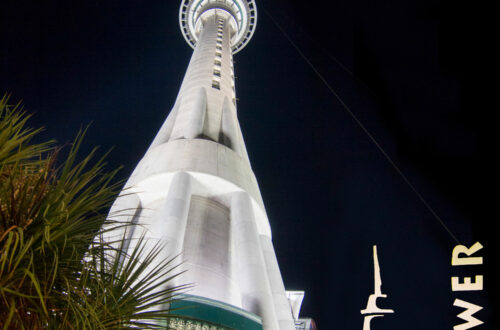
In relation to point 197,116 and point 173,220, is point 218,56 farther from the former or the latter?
point 173,220

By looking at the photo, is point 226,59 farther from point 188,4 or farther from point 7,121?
point 7,121

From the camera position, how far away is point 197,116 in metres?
22.0

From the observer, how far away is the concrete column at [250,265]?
13211 mm

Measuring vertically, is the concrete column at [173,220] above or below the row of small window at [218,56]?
below

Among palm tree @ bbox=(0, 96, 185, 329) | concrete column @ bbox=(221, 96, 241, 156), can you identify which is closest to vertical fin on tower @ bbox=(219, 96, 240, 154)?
concrete column @ bbox=(221, 96, 241, 156)

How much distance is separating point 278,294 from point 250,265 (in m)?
2.33

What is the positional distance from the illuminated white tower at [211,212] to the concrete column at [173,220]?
31 millimetres

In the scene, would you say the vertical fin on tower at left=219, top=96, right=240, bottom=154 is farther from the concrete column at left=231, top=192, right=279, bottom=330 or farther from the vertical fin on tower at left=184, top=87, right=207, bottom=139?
the concrete column at left=231, top=192, right=279, bottom=330

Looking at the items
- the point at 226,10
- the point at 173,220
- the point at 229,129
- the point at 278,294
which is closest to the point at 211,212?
the point at 173,220

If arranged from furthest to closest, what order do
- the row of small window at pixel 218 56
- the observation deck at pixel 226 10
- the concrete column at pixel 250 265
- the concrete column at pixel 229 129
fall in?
the observation deck at pixel 226 10, the row of small window at pixel 218 56, the concrete column at pixel 229 129, the concrete column at pixel 250 265

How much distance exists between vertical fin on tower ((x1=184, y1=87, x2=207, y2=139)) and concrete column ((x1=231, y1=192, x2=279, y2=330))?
13.5 feet

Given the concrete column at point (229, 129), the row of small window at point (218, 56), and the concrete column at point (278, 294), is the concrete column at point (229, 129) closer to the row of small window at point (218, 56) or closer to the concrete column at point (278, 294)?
the row of small window at point (218, 56)

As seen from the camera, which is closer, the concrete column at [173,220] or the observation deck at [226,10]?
the concrete column at [173,220]

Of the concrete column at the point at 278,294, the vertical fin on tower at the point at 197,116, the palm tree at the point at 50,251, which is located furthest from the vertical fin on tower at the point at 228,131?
the palm tree at the point at 50,251
